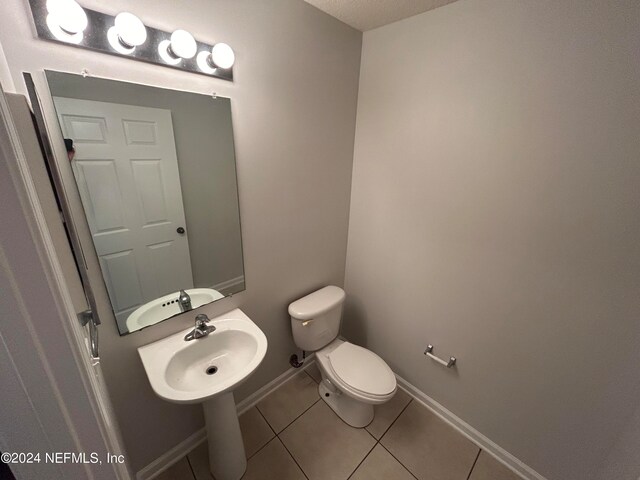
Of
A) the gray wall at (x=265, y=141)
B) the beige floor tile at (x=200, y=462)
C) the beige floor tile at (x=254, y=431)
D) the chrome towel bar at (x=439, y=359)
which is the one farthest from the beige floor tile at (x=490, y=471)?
the beige floor tile at (x=200, y=462)

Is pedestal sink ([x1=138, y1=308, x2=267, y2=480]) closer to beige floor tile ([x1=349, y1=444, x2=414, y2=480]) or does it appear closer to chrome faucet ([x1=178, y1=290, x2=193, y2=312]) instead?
chrome faucet ([x1=178, y1=290, x2=193, y2=312])

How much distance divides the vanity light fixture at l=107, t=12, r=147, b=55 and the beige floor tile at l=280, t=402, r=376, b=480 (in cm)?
195

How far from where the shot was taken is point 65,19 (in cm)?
70

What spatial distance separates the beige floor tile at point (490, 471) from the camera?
1302mm

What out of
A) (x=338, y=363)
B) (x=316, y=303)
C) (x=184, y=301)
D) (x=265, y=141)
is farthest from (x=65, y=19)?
(x=338, y=363)

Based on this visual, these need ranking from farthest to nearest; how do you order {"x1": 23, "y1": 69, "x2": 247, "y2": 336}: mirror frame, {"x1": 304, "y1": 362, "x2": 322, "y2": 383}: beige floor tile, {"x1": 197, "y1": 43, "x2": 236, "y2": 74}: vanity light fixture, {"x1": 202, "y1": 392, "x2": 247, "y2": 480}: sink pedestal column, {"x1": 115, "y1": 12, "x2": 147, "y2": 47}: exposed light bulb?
{"x1": 304, "y1": 362, "x2": 322, "y2": 383}: beige floor tile
{"x1": 202, "y1": 392, "x2": 247, "y2": 480}: sink pedestal column
{"x1": 197, "y1": 43, "x2": 236, "y2": 74}: vanity light fixture
{"x1": 115, "y1": 12, "x2": 147, "y2": 47}: exposed light bulb
{"x1": 23, "y1": 69, "x2": 247, "y2": 336}: mirror frame

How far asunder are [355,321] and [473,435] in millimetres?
955

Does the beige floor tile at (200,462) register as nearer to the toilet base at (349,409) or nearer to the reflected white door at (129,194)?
the toilet base at (349,409)

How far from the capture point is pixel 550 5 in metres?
0.92

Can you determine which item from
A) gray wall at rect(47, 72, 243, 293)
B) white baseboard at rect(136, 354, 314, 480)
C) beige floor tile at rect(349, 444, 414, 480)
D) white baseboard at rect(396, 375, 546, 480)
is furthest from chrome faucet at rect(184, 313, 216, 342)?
white baseboard at rect(396, 375, 546, 480)

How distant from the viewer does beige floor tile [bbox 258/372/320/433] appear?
157 centimetres

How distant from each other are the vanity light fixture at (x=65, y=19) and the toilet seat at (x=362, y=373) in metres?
1.76

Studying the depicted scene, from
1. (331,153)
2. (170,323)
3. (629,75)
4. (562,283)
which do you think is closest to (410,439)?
(562,283)

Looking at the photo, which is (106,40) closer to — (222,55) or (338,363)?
(222,55)
